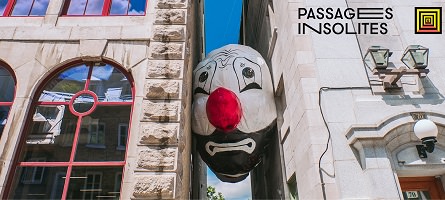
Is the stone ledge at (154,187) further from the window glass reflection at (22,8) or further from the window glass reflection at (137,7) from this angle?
the window glass reflection at (22,8)

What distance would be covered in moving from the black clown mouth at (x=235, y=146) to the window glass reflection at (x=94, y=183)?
3841 mm

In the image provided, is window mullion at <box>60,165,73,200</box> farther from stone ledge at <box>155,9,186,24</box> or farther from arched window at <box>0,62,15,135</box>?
stone ledge at <box>155,9,186,24</box>

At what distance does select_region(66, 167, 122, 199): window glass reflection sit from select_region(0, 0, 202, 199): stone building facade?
0.10ft

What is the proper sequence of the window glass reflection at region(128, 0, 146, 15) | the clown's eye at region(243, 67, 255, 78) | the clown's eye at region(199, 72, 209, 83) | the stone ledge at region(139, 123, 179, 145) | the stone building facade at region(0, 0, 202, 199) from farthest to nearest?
1. the clown's eye at region(199, 72, 209, 83)
2. the clown's eye at region(243, 67, 255, 78)
3. the window glass reflection at region(128, 0, 146, 15)
4. the stone ledge at region(139, 123, 179, 145)
5. the stone building facade at region(0, 0, 202, 199)

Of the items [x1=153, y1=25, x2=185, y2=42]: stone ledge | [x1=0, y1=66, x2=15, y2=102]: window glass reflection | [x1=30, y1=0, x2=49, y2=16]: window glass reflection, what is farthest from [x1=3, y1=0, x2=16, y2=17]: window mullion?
[x1=153, y1=25, x2=185, y2=42]: stone ledge

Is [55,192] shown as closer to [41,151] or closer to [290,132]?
[41,151]

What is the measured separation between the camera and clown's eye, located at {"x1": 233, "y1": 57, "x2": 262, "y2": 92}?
9.12m

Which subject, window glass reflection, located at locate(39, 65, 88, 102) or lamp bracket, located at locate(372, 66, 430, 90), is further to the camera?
window glass reflection, located at locate(39, 65, 88, 102)

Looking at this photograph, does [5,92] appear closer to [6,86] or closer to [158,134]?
[6,86]

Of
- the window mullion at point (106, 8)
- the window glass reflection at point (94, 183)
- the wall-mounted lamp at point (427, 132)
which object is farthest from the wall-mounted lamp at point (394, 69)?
the window mullion at point (106, 8)

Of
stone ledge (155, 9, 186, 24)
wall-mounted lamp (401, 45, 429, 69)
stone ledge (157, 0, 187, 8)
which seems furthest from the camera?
stone ledge (157, 0, 187, 8)

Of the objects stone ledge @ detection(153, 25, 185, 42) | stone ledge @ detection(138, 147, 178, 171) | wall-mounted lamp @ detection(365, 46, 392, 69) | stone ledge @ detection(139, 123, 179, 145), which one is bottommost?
stone ledge @ detection(138, 147, 178, 171)

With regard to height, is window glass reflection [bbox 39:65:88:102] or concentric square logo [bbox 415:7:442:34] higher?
concentric square logo [bbox 415:7:442:34]

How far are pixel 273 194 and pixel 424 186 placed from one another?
5.79m
